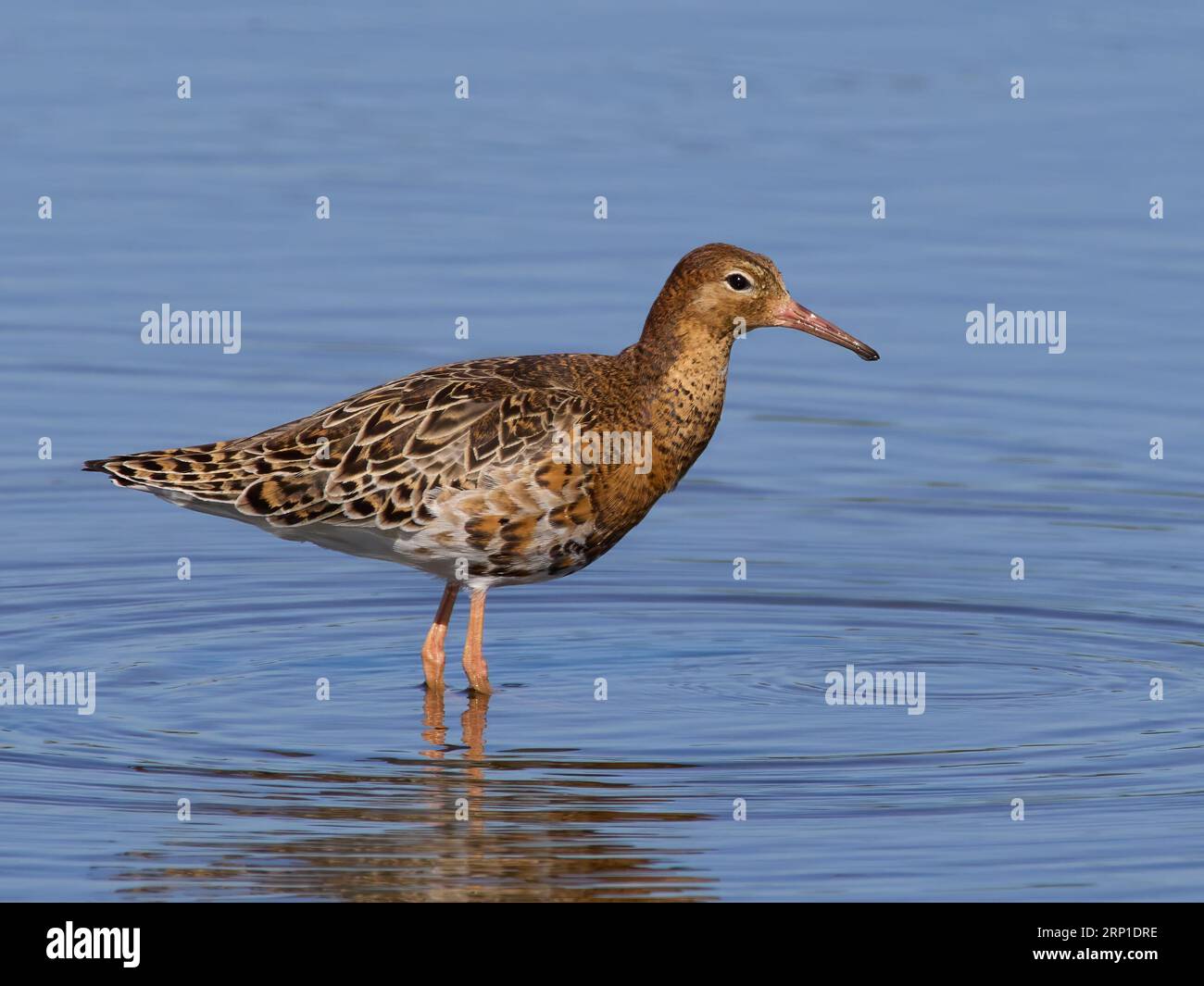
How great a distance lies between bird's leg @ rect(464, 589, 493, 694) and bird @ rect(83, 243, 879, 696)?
1 centimetres

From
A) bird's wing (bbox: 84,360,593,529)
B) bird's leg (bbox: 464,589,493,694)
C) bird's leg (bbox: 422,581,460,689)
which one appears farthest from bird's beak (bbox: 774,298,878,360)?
bird's leg (bbox: 422,581,460,689)

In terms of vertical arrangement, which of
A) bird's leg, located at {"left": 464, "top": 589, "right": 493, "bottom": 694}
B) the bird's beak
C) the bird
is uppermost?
the bird's beak

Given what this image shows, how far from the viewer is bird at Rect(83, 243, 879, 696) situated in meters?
17.3

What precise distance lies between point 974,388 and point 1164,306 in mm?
2285

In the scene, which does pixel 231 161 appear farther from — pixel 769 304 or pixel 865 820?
pixel 865 820

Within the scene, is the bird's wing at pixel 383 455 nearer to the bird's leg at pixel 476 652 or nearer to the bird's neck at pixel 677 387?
the bird's neck at pixel 677 387

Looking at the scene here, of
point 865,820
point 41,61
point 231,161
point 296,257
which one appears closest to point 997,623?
point 865,820

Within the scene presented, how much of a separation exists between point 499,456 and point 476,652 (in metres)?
1.55

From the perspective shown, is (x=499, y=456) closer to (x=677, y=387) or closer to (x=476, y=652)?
(x=677, y=387)

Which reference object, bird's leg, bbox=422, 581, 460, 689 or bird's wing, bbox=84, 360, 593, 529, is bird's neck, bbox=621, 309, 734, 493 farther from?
bird's leg, bbox=422, 581, 460, 689

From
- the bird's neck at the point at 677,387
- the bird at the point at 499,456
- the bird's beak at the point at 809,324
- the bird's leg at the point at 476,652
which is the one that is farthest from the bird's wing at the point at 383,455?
the bird's beak at the point at 809,324

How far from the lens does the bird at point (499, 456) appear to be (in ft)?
56.9

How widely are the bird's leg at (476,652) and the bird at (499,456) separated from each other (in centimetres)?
1

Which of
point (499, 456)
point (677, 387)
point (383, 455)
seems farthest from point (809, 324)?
point (383, 455)
